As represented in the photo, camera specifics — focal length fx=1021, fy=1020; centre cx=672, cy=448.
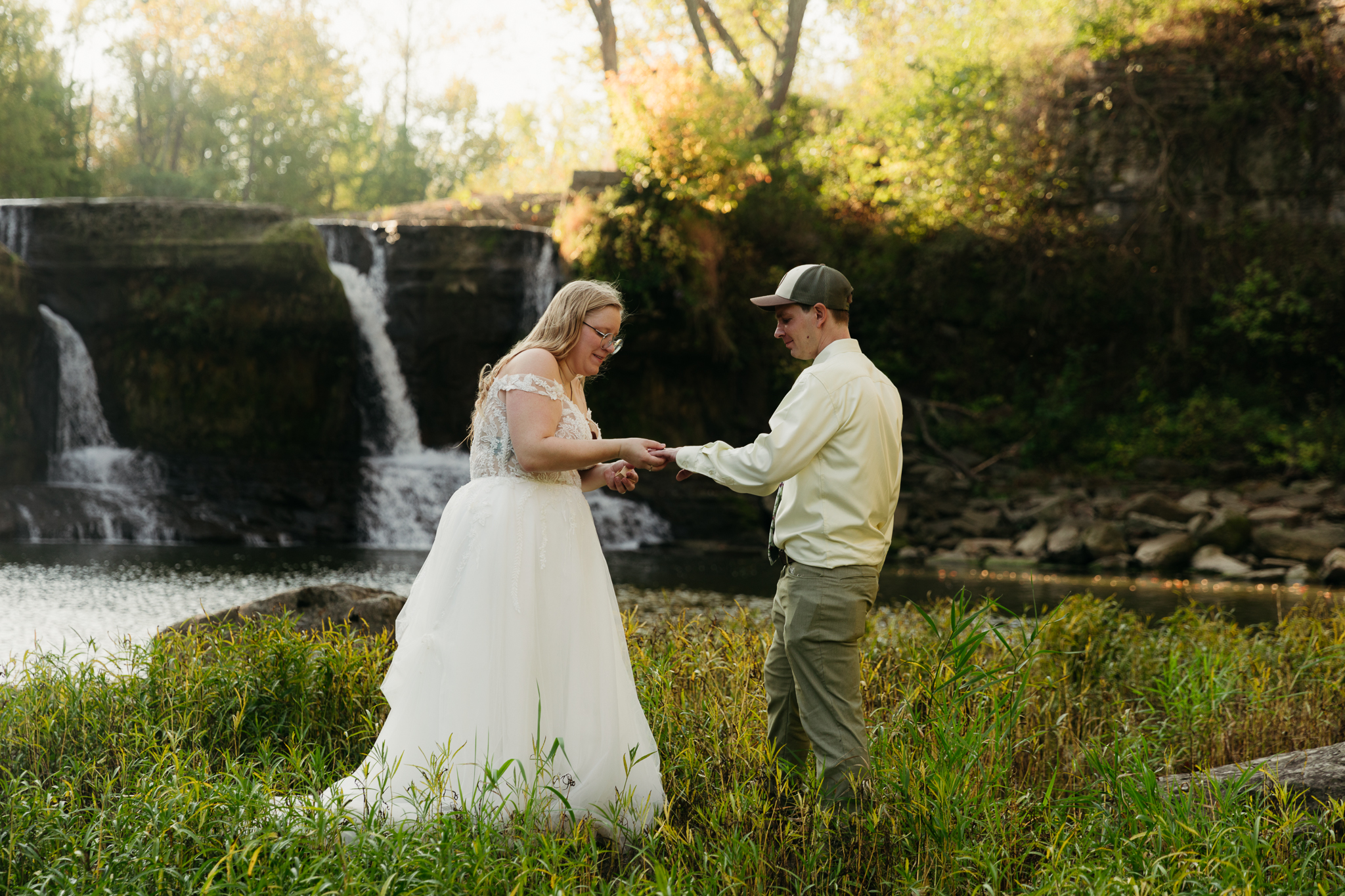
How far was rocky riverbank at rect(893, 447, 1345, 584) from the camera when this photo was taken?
41.1 ft

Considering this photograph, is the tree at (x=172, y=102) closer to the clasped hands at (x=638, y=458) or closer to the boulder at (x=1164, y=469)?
the boulder at (x=1164, y=469)

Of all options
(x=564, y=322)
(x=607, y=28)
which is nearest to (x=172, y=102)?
(x=607, y=28)

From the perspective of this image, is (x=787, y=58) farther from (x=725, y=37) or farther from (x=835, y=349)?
(x=835, y=349)

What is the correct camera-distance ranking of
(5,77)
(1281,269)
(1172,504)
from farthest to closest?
(5,77) < (1281,269) < (1172,504)

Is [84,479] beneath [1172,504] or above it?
beneath

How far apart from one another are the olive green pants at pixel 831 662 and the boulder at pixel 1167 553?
35.7 ft

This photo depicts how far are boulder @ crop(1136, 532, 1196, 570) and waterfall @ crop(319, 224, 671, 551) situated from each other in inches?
260

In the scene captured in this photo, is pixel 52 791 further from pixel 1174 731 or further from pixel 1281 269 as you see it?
pixel 1281 269

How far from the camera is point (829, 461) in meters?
3.21

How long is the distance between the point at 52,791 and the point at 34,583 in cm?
775

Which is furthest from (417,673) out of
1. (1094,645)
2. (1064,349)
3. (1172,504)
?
(1064,349)

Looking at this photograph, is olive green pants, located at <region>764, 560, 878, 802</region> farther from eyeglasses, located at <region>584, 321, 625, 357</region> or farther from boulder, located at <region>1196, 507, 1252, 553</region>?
boulder, located at <region>1196, 507, 1252, 553</region>

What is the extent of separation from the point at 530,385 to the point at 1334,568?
1132cm

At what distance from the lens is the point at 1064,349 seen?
18.9 m
